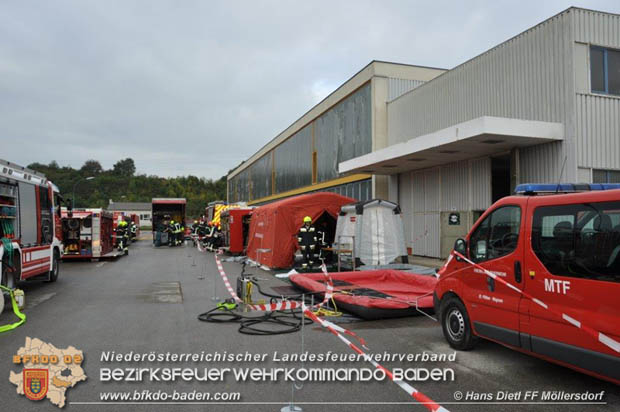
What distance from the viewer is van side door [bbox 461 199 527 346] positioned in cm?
546

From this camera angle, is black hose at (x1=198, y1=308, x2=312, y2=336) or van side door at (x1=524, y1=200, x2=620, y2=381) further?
black hose at (x1=198, y1=308, x2=312, y2=336)

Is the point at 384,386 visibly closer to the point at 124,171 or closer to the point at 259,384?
the point at 259,384

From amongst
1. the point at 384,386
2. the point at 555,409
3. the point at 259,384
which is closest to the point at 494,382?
the point at 555,409

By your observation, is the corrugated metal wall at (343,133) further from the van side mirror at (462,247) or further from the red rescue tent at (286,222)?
the van side mirror at (462,247)

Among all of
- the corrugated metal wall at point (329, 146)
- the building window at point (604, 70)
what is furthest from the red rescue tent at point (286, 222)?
the building window at point (604, 70)

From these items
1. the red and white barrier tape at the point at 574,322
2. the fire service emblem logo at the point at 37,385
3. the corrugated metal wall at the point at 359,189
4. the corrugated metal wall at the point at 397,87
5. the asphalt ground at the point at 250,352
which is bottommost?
the asphalt ground at the point at 250,352

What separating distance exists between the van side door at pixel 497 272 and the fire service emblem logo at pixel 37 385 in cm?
506

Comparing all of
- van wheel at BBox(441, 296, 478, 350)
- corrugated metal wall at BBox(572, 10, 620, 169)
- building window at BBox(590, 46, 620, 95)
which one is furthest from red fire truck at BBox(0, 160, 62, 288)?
building window at BBox(590, 46, 620, 95)

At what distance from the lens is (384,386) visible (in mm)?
5086

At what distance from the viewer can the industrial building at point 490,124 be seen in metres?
13.8

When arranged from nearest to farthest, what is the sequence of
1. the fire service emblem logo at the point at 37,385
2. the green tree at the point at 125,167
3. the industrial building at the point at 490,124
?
the fire service emblem logo at the point at 37,385 < the industrial building at the point at 490,124 < the green tree at the point at 125,167

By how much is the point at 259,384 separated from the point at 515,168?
12.9 m

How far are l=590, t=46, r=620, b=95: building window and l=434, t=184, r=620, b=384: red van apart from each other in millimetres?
9456

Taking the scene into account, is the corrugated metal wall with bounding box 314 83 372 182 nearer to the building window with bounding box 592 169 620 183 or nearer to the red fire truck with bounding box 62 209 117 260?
the building window with bounding box 592 169 620 183
